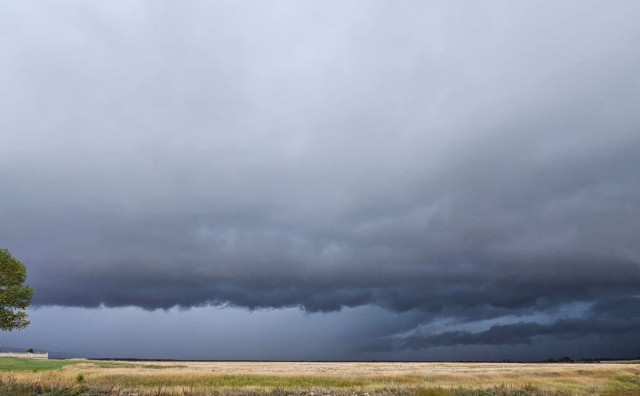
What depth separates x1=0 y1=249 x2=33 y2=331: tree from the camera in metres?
66.3

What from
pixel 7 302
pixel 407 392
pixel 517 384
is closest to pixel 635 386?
pixel 517 384

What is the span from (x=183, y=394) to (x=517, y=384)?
4112 centimetres

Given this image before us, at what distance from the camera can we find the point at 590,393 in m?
57.7

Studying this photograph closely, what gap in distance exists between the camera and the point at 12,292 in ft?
218

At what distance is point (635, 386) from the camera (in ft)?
237

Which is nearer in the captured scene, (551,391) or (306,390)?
(306,390)

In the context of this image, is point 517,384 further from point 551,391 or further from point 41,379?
point 41,379

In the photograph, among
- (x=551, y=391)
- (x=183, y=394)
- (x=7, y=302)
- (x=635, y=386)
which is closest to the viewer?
(x=183, y=394)

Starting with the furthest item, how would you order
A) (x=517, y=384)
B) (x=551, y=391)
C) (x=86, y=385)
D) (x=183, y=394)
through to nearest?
(x=517, y=384)
(x=551, y=391)
(x=86, y=385)
(x=183, y=394)

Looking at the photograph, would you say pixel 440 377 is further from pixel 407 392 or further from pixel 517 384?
pixel 407 392

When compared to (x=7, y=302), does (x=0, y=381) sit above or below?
below

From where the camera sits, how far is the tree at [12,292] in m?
66.3

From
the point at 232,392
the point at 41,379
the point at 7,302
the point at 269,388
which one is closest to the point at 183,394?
the point at 232,392

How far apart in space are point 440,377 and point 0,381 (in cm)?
5480
